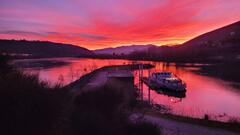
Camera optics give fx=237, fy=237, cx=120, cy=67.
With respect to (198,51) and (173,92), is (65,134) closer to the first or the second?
(173,92)

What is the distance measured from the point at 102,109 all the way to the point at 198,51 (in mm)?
129050

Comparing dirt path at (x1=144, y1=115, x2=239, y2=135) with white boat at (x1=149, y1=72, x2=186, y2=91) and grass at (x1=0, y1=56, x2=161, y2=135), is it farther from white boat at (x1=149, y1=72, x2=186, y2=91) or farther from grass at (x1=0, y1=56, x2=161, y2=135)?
white boat at (x1=149, y1=72, x2=186, y2=91)

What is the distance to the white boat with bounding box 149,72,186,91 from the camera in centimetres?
3241

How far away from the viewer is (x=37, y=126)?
3.81m

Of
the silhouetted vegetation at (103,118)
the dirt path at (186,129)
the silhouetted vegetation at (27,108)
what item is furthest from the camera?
the dirt path at (186,129)

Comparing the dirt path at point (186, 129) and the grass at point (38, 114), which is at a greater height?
the grass at point (38, 114)

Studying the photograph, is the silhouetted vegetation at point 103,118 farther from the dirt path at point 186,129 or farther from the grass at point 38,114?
the dirt path at point 186,129

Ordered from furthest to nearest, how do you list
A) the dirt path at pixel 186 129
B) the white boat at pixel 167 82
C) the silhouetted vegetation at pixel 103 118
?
1. the white boat at pixel 167 82
2. the dirt path at pixel 186 129
3. the silhouetted vegetation at pixel 103 118

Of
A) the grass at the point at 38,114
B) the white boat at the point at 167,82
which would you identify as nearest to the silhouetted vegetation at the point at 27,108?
the grass at the point at 38,114

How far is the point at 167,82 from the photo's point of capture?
33938mm

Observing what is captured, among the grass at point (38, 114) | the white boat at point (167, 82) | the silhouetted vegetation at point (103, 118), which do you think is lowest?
the white boat at point (167, 82)

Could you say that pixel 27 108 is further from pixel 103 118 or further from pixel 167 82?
pixel 167 82

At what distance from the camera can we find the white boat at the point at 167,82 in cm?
3241

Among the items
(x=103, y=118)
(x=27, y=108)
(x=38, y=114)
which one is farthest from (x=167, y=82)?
(x=27, y=108)
